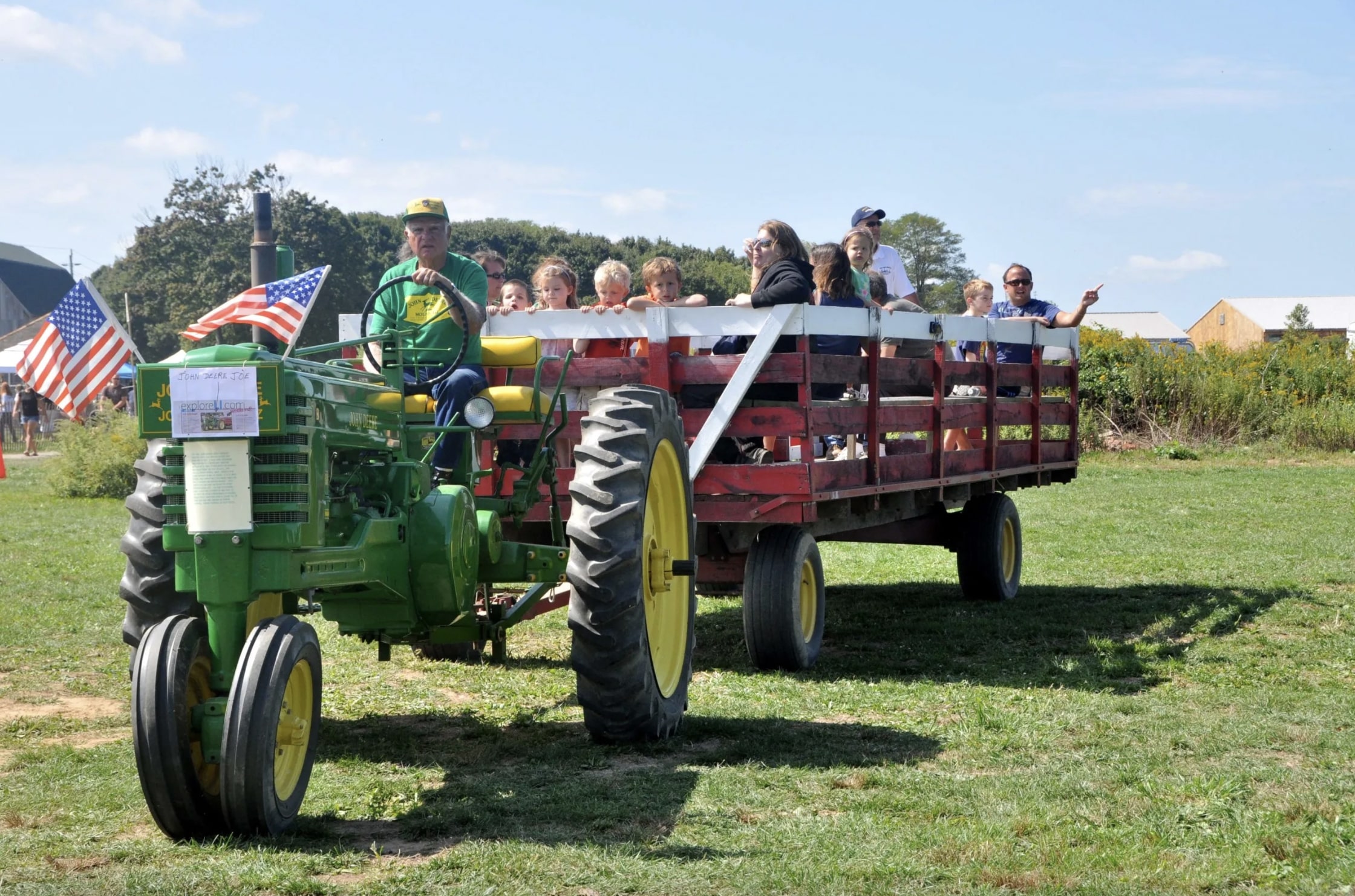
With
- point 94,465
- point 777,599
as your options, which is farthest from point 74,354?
point 94,465

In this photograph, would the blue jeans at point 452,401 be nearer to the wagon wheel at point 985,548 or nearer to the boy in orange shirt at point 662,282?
the boy in orange shirt at point 662,282

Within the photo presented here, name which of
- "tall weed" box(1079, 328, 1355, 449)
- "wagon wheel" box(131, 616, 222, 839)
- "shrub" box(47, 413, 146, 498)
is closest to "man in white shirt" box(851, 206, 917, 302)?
"wagon wheel" box(131, 616, 222, 839)

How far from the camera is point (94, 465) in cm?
2002

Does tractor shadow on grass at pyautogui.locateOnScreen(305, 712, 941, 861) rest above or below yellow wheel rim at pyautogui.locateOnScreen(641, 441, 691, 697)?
below

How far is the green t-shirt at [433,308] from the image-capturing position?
6.14m

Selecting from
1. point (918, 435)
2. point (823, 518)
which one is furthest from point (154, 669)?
point (918, 435)

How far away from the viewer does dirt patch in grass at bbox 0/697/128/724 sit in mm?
6387

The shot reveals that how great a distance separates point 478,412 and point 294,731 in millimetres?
1551

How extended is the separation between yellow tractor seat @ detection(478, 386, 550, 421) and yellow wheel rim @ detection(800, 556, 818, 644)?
190 centimetres

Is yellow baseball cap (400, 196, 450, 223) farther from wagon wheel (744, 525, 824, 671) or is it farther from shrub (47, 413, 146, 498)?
shrub (47, 413, 146, 498)

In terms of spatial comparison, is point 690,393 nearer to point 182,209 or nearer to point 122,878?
point 122,878

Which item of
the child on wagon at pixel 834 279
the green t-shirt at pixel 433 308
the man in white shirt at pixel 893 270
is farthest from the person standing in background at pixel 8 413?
the green t-shirt at pixel 433 308

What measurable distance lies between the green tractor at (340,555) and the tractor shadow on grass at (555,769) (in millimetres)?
181

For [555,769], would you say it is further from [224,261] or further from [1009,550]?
[224,261]
